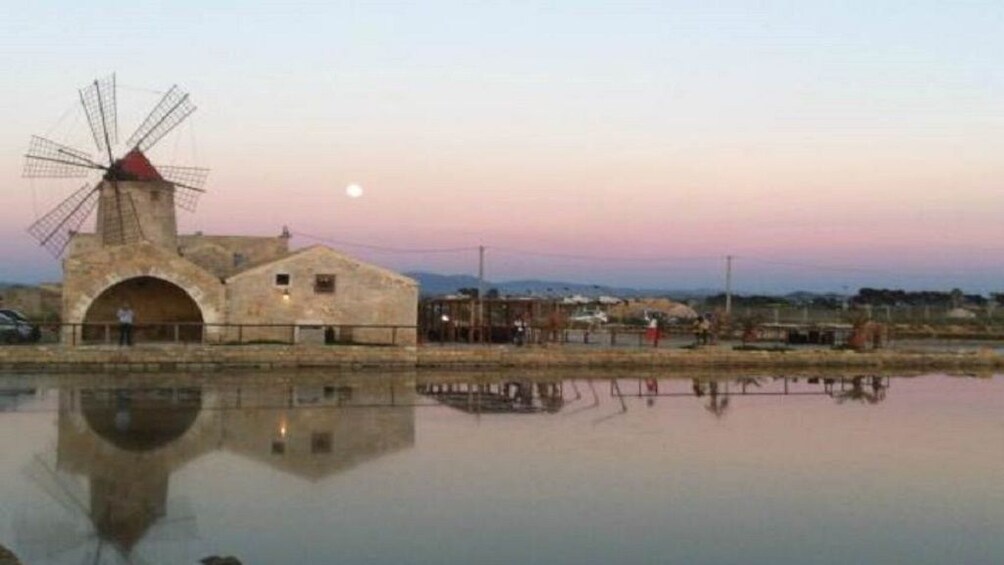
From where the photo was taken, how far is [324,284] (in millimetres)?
29359

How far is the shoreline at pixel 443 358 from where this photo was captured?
26281 millimetres

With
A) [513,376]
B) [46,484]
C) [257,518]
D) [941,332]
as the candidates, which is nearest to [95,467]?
[46,484]

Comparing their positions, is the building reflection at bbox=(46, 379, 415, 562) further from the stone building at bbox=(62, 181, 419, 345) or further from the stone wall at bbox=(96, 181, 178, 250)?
the stone wall at bbox=(96, 181, 178, 250)

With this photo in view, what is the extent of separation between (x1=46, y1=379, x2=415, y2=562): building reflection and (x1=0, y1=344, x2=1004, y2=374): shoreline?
3702 mm

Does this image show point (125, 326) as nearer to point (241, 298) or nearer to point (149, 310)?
point (241, 298)

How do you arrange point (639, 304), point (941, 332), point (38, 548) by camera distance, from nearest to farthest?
point (38, 548) < point (941, 332) < point (639, 304)

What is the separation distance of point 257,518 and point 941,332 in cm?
4372

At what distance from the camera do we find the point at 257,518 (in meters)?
11.4

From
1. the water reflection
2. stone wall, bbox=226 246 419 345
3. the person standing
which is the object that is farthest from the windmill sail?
the water reflection

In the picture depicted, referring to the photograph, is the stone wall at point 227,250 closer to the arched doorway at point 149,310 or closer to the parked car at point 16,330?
the arched doorway at point 149,310

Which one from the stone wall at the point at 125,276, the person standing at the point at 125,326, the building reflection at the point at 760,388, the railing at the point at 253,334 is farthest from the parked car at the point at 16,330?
the building reflection at the point at 760,388

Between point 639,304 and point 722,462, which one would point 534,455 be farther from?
point 639,304

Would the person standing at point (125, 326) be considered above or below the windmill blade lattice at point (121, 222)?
below

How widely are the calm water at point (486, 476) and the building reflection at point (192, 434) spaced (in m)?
0.06
